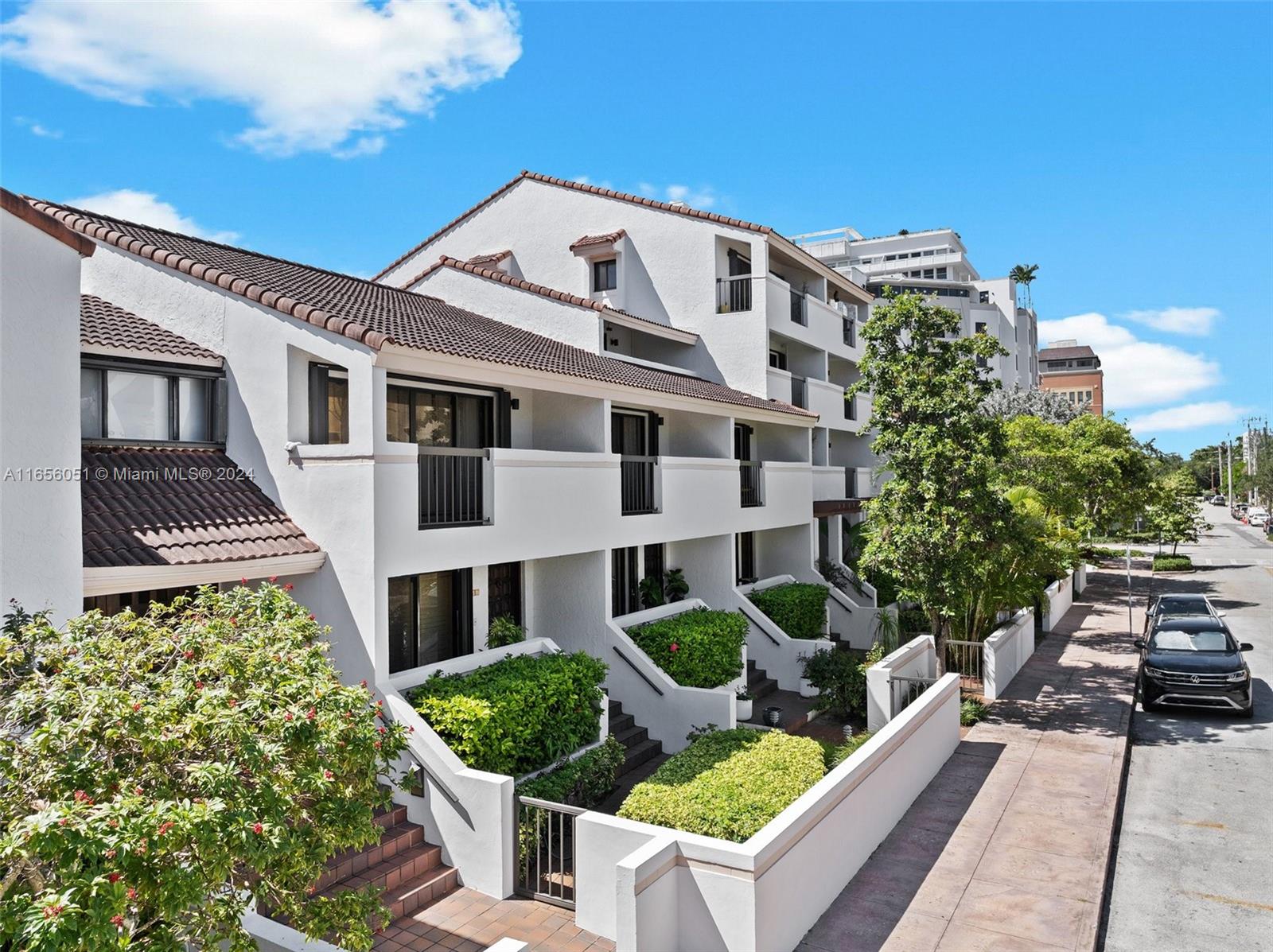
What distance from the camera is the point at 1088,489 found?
34.4m

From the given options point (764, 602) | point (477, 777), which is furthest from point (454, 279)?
point (477, 777)

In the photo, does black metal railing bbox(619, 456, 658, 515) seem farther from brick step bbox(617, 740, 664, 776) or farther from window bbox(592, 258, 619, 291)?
window bbox(592, 258, 619, 291)

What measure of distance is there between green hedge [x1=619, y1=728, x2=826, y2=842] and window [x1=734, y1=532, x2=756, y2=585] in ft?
36.7

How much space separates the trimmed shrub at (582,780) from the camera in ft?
35.2

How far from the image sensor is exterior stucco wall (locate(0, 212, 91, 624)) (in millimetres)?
7707

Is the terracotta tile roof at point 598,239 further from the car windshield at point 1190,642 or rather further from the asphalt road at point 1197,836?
the asphalt road at point 1197,836

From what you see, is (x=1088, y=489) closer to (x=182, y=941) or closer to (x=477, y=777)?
(x=477, y=777)

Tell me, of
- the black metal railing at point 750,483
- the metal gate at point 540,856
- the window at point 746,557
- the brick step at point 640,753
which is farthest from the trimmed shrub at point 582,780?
the window at point 746,557

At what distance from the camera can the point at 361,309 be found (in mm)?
14516

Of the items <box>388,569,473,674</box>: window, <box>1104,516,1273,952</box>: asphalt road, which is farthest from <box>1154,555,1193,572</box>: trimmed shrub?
<box>388,569,473,674</box>: window

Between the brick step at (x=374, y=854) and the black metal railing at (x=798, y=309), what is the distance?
1962 cm

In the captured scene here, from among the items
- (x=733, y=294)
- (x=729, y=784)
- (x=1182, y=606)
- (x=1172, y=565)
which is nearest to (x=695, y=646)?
(x=729, y=784)

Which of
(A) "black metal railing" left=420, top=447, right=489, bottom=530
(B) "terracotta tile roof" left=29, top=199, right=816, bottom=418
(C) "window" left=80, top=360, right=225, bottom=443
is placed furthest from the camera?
(A) "black metal railing" left=420, top=447, right=489, bottom=530

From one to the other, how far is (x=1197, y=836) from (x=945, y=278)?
263 feet
